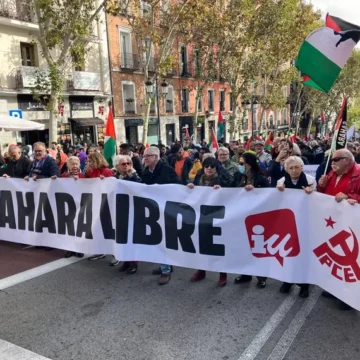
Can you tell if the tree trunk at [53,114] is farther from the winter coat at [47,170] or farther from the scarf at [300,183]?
the scarf at [300,183]

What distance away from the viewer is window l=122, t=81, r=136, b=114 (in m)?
25.4

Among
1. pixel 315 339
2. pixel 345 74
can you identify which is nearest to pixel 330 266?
pixel 315 339

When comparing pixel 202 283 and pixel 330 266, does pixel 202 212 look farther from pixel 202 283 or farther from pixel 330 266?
pixel 330 266

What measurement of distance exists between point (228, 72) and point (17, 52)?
12.6 m

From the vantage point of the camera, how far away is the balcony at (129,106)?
25.5m

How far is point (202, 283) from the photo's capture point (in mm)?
4609

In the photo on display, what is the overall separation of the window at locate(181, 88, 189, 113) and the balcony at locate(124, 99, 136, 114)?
5957 millimetres

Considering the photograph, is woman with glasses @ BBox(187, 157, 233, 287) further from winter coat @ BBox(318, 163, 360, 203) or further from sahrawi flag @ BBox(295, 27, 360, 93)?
sahrawi flag @ BBox(295, 27, 360, 93)

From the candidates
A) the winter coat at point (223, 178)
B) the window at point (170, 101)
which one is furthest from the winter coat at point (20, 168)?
the window at point (170, 101)

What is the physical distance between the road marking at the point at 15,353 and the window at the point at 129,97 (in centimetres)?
2286

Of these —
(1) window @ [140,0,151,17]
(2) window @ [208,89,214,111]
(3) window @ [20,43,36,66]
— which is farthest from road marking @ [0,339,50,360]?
(2) window @ [208,89,214,111]

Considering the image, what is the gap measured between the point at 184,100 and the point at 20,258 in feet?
87.2

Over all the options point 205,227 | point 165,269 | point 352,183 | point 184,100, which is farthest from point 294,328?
point 184,100

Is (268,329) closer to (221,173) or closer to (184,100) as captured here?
(221,173)
